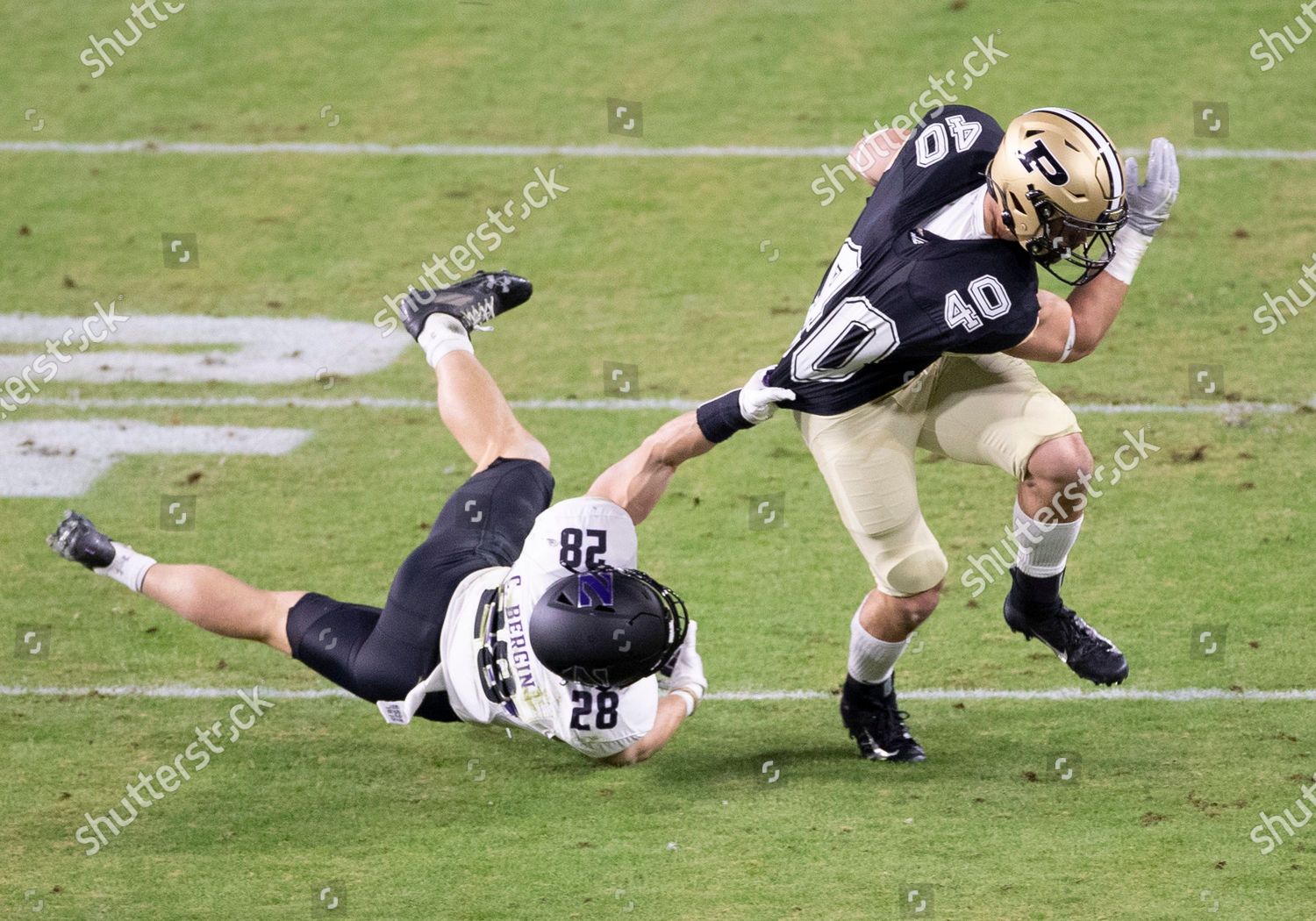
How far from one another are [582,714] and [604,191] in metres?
5.38

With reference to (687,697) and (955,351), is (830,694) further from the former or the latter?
(955,351)

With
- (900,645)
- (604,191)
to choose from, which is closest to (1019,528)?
(900,645)

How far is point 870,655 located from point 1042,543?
0.59 m

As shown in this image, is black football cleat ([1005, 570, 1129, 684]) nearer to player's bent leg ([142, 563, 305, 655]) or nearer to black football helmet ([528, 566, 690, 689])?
black football helmet ([528, 566, 690, 689])

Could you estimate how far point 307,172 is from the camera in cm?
969

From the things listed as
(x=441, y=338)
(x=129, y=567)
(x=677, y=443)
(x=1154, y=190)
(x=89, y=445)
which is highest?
(x=1154, y=190)

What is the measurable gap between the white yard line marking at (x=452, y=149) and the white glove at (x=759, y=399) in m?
5.24

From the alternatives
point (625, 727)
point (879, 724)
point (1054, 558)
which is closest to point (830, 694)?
point (879, 724)

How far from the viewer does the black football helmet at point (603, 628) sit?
13.6ft

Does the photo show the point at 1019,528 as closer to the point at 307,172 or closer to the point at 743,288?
the point at 743,288

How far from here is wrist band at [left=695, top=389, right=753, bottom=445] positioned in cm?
456

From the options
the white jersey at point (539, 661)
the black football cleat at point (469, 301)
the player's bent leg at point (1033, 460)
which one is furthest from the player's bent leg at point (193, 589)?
the player's bent leg at point (1033, 460)

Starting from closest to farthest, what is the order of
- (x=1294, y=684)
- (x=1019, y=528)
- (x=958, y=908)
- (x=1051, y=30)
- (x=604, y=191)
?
(x=958, y=908) → (x=1019, y=528) → (x=1294, y=684) → (x=604, y=191) → (x=1051, y=30)

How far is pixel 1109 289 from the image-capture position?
4.78m
